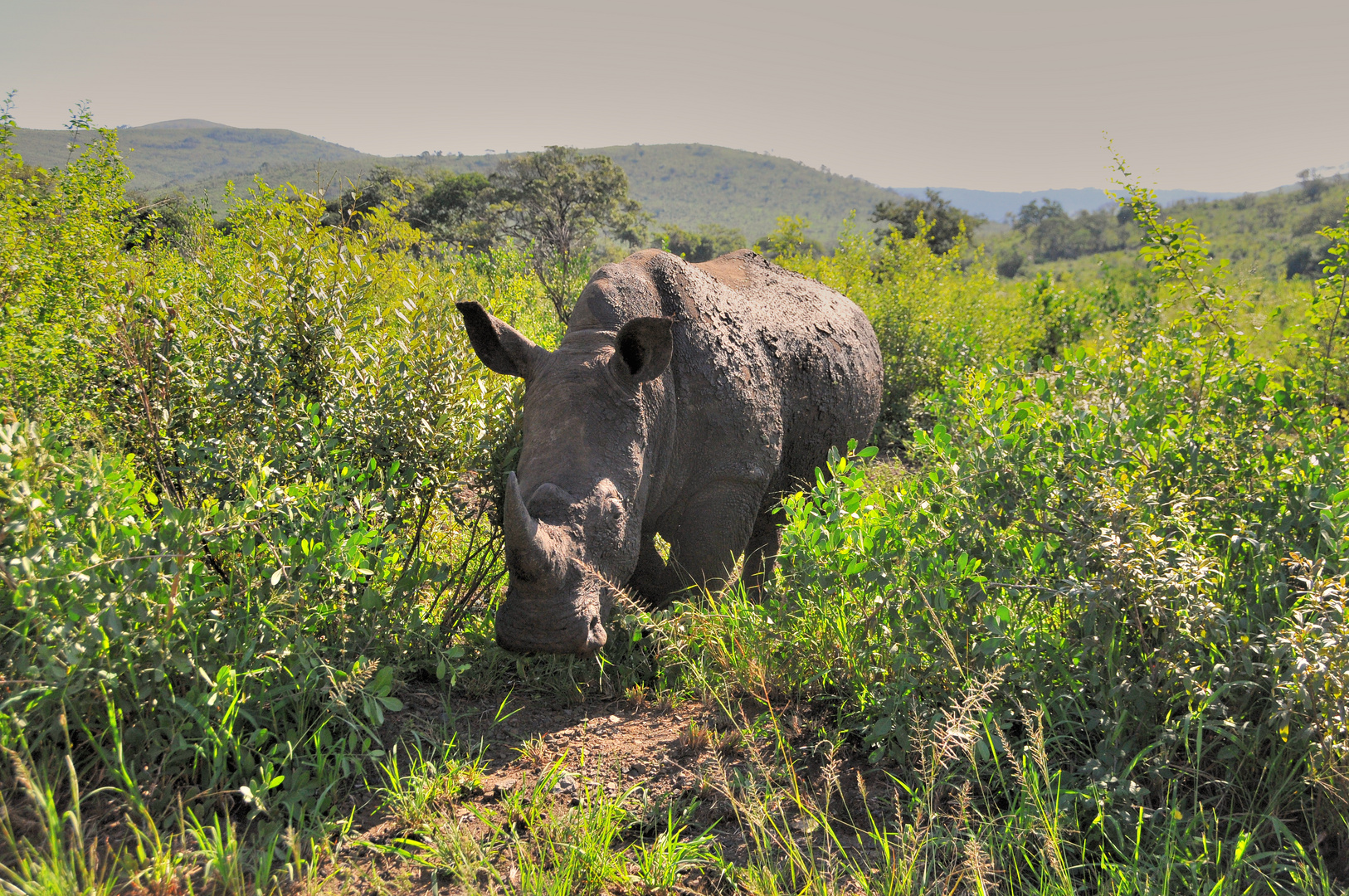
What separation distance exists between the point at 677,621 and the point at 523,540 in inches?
54.3

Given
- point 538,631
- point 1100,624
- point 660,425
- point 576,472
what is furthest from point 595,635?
point 1100,624

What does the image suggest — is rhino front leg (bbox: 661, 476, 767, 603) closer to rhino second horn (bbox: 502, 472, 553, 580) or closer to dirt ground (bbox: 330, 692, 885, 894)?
dirt ground (bbox: 330, 692, 885, 894)

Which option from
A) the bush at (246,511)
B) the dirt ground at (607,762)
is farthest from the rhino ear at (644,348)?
the dirt ground at (607,762)

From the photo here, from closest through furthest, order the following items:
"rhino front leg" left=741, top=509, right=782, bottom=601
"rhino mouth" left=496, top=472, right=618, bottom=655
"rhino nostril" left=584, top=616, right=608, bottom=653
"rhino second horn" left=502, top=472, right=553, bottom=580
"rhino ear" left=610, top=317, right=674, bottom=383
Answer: "rhino second horn" left=502, top=472, right=553, bottom=580 → "rhino mouth" left=496, top=472, right=618, bottom=655 → "rhino nostril" left=584, top=616, right=608, bottom=653 → "rhino ear" left=610, top=317, right=674, bottom=383 → "rhino front leg" left=741, top=509, right=782, bottom=601

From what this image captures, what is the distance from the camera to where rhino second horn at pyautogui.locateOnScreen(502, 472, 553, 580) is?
2506 millimetres

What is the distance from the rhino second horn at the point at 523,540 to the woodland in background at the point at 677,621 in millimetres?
535

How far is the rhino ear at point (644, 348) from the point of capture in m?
3.29

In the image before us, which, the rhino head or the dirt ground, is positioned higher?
the rhino head

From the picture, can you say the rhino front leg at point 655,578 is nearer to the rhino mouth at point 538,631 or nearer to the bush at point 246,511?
the bush at point 246,511

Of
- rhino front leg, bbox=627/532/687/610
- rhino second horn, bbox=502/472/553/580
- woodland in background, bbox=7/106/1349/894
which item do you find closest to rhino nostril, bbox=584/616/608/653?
rhino second horn, bbox=502/472/553/580

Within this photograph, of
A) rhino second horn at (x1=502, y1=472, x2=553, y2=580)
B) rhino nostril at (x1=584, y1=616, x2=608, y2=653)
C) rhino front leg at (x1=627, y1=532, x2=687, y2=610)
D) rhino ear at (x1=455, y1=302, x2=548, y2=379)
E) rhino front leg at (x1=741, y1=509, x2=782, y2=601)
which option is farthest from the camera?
rhino front leg at (x1=741, y1=509, x2=782, y2=601)

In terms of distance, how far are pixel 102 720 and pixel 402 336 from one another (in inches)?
83.4

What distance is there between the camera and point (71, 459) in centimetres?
245

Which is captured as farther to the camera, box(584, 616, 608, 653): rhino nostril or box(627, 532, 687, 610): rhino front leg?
box(627, 532, 687, 610): rhino front leg
